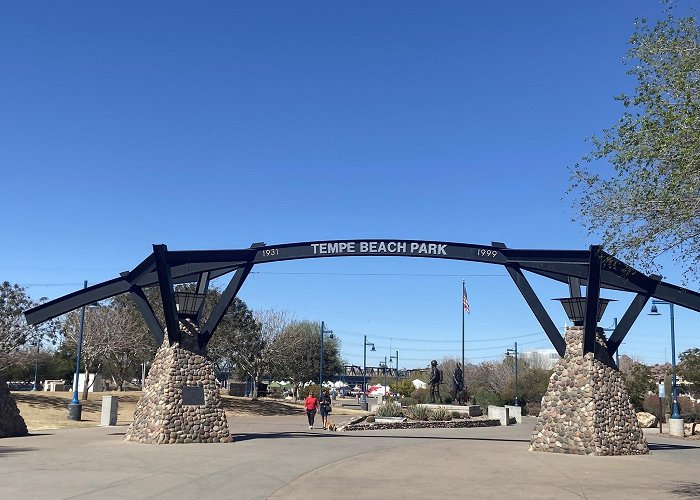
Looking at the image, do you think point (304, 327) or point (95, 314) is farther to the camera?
point (304, 327)

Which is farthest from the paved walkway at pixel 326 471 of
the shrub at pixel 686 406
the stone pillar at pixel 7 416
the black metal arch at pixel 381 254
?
the shrub at pixel 686 406

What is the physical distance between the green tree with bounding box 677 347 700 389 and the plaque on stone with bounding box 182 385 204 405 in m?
30.9

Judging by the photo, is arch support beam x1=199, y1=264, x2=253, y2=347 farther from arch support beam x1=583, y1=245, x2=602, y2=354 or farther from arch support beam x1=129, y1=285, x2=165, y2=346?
arch support beam x1=583, y1=245, x2=602, y2=354

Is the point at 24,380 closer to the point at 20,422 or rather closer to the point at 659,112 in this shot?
the point at 20,422

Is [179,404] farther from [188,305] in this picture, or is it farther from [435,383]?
[435,383]

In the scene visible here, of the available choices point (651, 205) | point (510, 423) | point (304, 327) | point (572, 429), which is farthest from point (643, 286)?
point (304, 327)

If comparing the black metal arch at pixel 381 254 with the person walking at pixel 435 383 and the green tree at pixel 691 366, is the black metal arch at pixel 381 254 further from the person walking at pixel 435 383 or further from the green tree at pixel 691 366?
the green tree at pixel 691 366

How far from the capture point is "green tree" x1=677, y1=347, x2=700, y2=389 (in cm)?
3959

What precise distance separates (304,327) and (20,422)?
2230 inches

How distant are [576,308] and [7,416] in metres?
19.0

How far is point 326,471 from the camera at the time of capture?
14805mm

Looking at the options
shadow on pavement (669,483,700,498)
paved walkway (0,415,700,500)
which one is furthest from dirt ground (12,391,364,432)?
shadow on pavement (669,483,700,498)

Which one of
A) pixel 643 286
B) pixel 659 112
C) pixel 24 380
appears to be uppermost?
pixel 659 112

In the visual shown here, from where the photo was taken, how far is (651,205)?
459 inches
